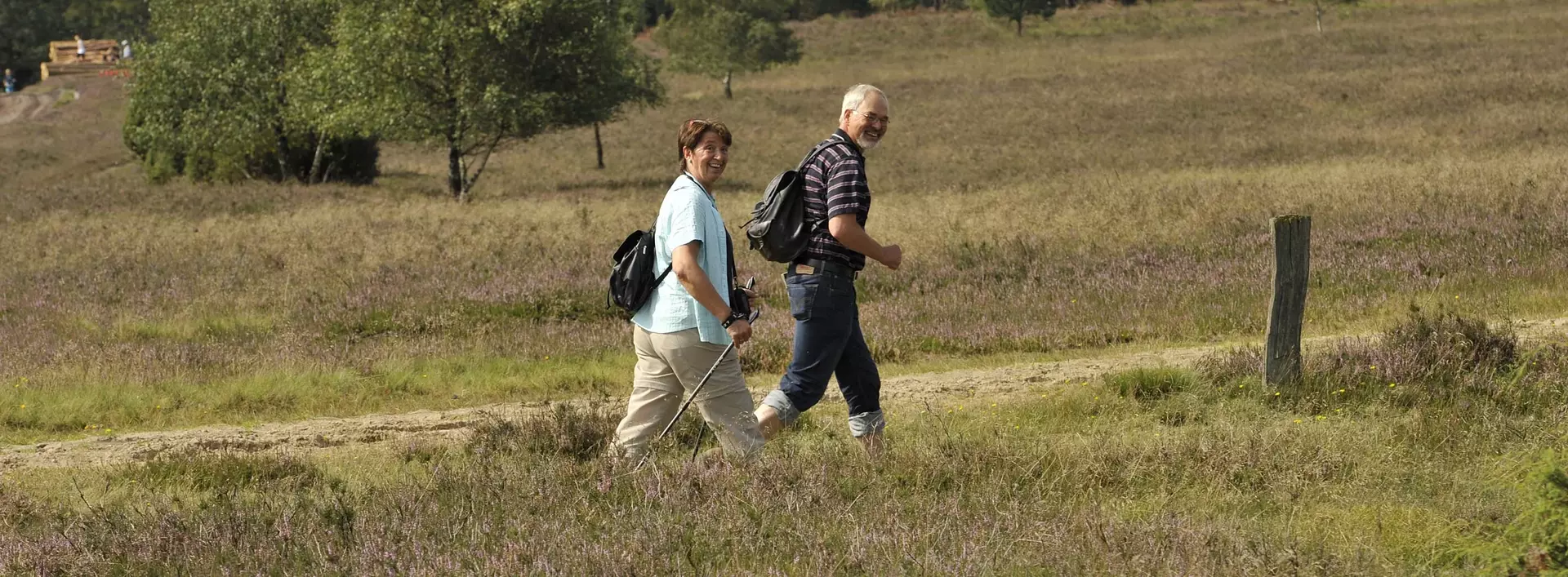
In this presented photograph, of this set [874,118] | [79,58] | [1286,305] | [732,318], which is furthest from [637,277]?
[79,58]

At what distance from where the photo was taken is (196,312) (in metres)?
14.7

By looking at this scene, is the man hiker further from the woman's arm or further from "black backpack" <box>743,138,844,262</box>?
the woman's arm

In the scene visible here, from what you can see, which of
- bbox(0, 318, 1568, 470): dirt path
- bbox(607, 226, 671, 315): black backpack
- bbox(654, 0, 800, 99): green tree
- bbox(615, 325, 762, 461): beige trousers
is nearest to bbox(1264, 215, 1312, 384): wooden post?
bbox(0, 318, 1568, 470): dirt path

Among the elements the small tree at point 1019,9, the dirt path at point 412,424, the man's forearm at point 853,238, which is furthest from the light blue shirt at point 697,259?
the small tree at point 1019,9

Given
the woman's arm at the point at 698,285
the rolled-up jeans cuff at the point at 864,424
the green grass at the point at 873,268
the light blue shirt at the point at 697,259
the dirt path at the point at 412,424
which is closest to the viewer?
the woman's arm at the point at 698,285

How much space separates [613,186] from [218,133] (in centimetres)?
1062

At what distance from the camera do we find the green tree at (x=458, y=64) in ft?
106

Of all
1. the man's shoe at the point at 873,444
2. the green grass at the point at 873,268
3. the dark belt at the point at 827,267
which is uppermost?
the dark belt at the point at 827,267

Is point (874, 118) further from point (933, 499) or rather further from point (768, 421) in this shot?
point (933, 499)

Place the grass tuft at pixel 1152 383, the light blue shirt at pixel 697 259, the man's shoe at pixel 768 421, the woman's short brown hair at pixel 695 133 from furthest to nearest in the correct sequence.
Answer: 1. the grass tuft at pixel 1152 383
2. the man's shoe at pixel 768 421
3. the woman's short brown hair at pixel 695 133
4. the light blue shirt at pixel 697 259

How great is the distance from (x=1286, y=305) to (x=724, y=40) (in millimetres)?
59309

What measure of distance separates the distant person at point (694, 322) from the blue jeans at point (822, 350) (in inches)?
11.6

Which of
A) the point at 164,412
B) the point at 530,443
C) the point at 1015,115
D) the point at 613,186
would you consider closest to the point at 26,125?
the point at 613,186

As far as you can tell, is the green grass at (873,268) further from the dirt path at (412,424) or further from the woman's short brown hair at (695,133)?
the woman's short brown hair at (695,133)
